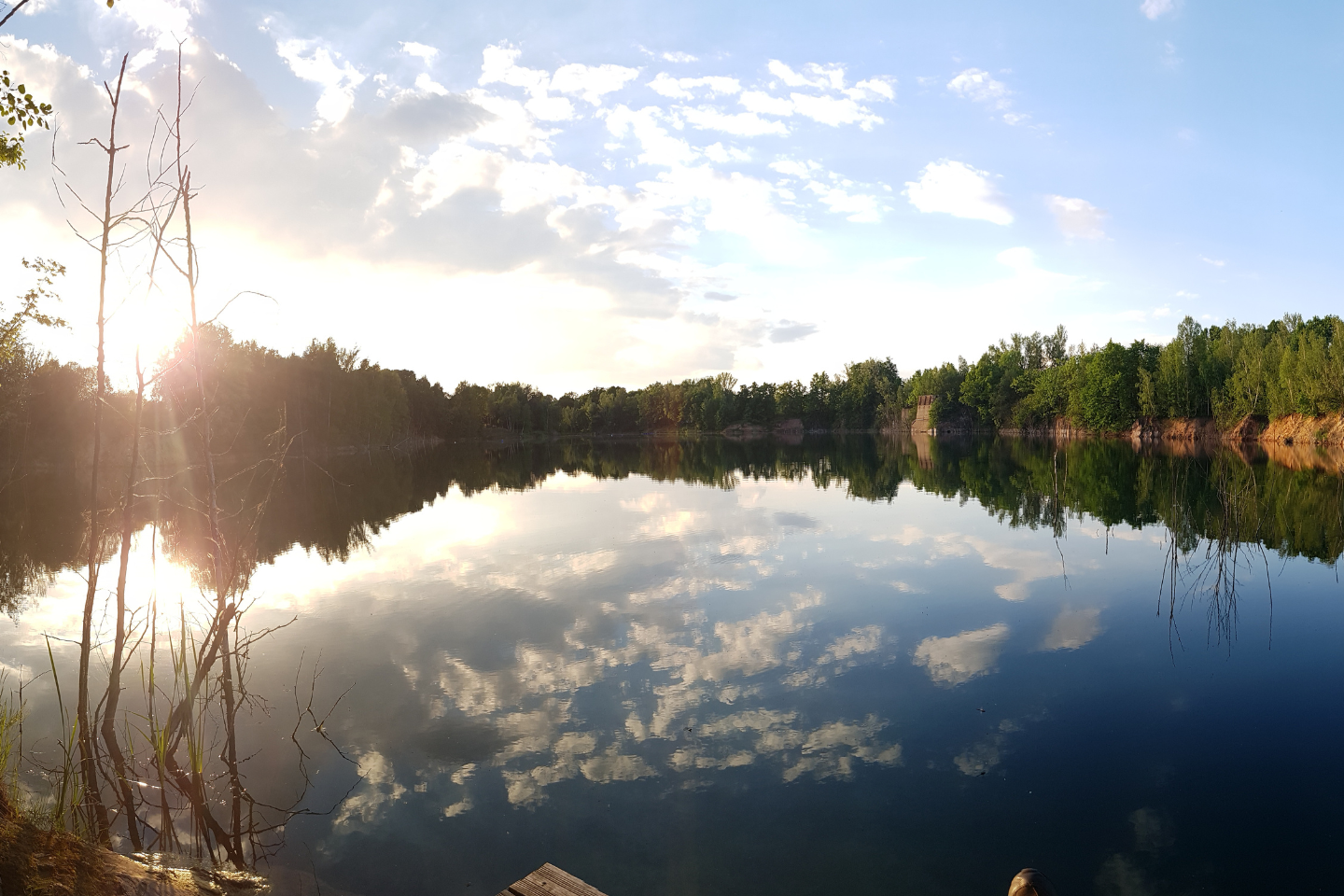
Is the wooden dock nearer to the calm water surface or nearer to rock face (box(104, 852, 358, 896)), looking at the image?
the calm water surface

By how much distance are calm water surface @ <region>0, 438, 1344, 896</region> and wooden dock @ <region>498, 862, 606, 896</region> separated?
51.8 inches

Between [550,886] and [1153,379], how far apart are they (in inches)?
4025

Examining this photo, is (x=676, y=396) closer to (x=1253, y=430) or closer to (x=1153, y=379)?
(x=1153, y=379)

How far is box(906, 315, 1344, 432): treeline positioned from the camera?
62.8 m

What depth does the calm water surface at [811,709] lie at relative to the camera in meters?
5.48

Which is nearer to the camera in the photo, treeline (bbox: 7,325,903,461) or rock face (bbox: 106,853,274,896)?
rock face (bbox: 106,853,274,896)

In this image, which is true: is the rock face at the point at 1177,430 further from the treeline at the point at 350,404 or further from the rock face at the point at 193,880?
the rock face at the point at 193,880

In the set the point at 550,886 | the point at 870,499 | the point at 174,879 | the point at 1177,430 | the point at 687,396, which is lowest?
the point at 870,499

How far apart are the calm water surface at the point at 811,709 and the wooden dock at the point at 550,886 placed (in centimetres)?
132

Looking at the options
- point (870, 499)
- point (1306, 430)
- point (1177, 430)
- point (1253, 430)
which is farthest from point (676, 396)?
point (870, 499)

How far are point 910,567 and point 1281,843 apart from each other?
9724 millimetres

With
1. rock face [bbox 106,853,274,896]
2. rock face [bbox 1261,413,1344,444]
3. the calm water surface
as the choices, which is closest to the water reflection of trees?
the calm water surface

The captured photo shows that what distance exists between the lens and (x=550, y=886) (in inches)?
157

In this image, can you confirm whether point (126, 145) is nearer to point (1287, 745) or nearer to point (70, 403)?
point (1287, 745)
